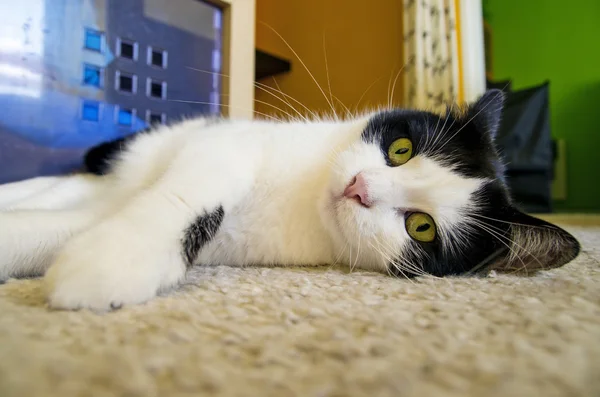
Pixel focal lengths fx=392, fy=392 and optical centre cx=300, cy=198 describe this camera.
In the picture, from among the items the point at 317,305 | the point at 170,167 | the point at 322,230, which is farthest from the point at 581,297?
the point at 170,167

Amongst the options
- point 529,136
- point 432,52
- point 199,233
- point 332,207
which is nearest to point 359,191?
point 332,207

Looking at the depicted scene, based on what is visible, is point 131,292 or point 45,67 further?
point 45,67

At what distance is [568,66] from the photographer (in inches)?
151

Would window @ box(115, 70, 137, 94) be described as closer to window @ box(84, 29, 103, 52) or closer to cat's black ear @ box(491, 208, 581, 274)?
window @ box(84, 29, 103, 52)

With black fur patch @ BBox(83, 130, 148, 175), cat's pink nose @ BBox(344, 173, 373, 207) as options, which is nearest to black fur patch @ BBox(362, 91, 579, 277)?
cat's pink nose @ BBox(344, 173, 373, 207)

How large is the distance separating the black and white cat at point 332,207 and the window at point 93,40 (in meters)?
0.86

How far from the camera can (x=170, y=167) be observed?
0.81m

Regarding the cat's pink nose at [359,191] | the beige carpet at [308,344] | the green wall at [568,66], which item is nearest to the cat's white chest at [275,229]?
the cat's pink nose at [359,191]

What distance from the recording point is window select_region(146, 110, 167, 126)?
1730mm

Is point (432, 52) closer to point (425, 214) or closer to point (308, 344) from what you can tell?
point (425, 214)

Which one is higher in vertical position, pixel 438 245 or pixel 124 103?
pixel 124 103

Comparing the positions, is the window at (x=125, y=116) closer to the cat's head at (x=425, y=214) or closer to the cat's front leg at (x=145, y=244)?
the cat's front leg at (x=145, y=244)

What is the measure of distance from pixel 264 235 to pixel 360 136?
12.9 inches

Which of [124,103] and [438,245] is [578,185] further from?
[124,103]
